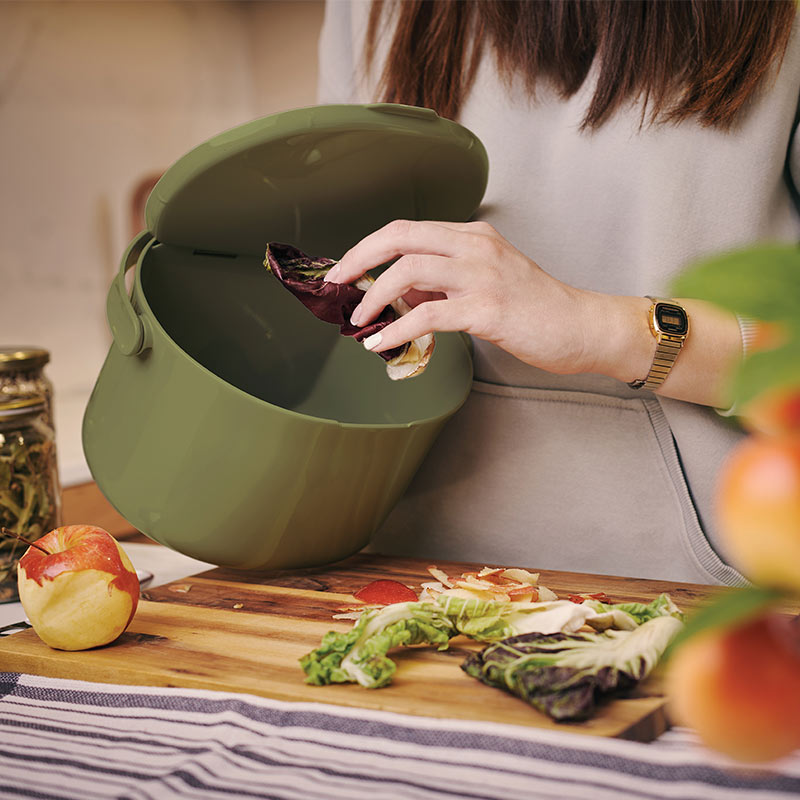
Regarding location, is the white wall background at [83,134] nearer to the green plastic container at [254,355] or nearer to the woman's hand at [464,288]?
the green plastic container at [254,355]

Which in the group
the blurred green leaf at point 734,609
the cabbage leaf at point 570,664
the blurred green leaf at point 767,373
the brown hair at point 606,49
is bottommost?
the cabbage leaf at point 570,664

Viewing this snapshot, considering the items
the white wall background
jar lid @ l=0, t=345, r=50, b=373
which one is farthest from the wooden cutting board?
the white wall background

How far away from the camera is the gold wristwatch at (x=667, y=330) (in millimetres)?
813

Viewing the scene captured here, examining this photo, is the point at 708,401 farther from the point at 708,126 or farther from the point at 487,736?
the point at 487,736

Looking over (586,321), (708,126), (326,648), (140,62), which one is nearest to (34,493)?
(326,648)

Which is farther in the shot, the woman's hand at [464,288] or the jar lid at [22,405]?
the jar lid at [22,405]

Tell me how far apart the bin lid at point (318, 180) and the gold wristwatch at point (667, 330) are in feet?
0.77

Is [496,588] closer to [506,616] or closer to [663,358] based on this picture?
[506,616]

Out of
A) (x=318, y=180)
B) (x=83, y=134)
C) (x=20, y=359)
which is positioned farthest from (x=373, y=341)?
(x=83, y=134)

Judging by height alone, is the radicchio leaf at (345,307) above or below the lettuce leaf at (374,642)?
above

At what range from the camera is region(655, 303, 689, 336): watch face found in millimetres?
813

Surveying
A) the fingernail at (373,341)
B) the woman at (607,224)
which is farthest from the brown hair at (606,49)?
the fingernail at (373,341)

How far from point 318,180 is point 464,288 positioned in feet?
0.67

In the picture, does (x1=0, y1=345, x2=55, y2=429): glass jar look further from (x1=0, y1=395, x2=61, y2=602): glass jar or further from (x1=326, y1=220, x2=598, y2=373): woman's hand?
(x1=326, y1=220, x2=598, y2=373): woman's hand
